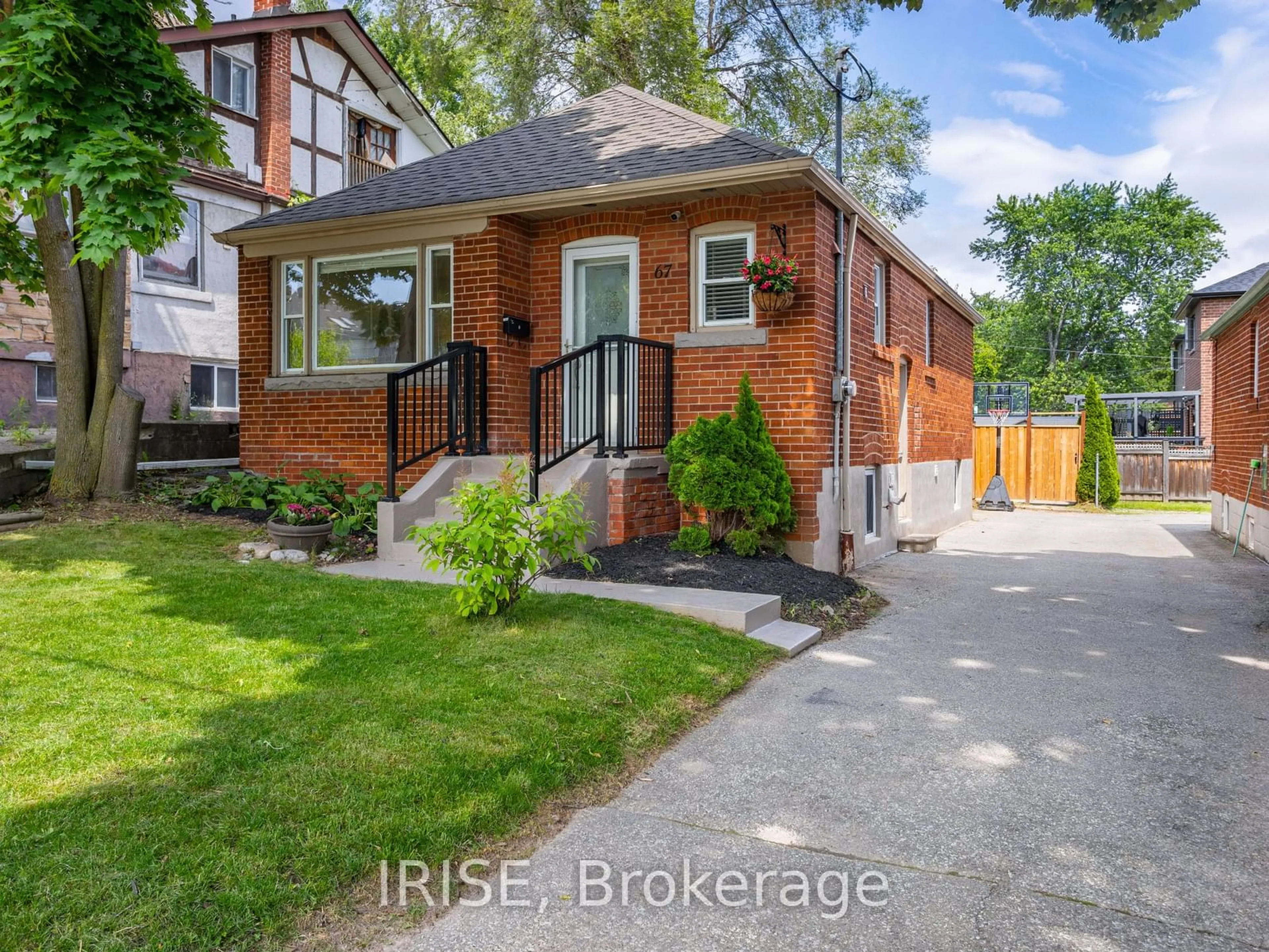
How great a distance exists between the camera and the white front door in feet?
27.1

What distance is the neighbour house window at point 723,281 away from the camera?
808 centimetres

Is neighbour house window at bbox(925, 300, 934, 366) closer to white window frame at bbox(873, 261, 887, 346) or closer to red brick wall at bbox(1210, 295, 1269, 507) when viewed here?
white window frame at bbox(873, 261, 887, 346)

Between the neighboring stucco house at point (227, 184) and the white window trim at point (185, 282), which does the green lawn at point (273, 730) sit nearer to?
the neighboring stucco house at point (227, 184)

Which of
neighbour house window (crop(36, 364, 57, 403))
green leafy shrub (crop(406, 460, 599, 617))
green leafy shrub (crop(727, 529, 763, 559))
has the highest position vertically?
neighbour house window (crop(36, 364, 57, 403))

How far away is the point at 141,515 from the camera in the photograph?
8281mm

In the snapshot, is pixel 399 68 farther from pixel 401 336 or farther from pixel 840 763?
pixel 840 763

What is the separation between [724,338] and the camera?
8008 millimetres

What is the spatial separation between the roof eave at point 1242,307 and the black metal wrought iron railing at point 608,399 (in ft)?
21.1

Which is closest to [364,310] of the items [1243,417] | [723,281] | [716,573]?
[723,281]

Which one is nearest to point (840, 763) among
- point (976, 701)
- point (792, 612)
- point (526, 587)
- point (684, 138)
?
point (976, 701)

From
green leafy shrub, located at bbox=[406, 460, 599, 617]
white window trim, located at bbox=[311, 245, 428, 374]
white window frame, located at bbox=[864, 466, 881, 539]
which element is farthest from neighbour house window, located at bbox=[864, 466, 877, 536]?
green leafy shrub, located at bbox=[406, 460, 599, 617]

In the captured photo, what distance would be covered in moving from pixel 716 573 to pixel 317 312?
5959 millimetres

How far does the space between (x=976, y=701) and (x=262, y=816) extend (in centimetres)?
340

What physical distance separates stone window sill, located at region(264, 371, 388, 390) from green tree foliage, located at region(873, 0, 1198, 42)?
19.7ft
